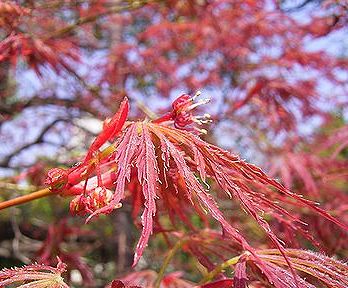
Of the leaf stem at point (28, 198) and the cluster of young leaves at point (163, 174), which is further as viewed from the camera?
the leaf stem at point (28, 198)

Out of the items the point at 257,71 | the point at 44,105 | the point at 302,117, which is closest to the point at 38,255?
the point at 44,105

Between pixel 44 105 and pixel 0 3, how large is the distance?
2.77 ft

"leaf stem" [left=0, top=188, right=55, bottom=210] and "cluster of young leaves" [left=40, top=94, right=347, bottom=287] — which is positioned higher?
"cluster of young leaves" [left=40, top=94, right=347, bottom=287]

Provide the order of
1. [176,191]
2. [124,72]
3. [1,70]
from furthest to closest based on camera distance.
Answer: [124,72]
[1,70]
[176,191]

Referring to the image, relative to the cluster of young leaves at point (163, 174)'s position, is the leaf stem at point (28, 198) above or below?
below

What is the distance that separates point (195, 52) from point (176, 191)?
245 cm

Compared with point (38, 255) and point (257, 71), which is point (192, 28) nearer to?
point (257, 71)

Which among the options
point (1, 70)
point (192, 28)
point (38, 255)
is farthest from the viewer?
point (192, 28)

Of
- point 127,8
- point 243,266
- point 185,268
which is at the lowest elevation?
point 185,268

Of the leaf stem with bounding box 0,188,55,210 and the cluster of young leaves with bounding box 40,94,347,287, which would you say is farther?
the leaf stem with bounding box 0,188,55,210

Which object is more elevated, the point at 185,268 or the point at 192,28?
the point at 192,28

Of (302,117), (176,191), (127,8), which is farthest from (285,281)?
(302,117)

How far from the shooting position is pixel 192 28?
3.03 m

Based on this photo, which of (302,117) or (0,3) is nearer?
(0,3)
